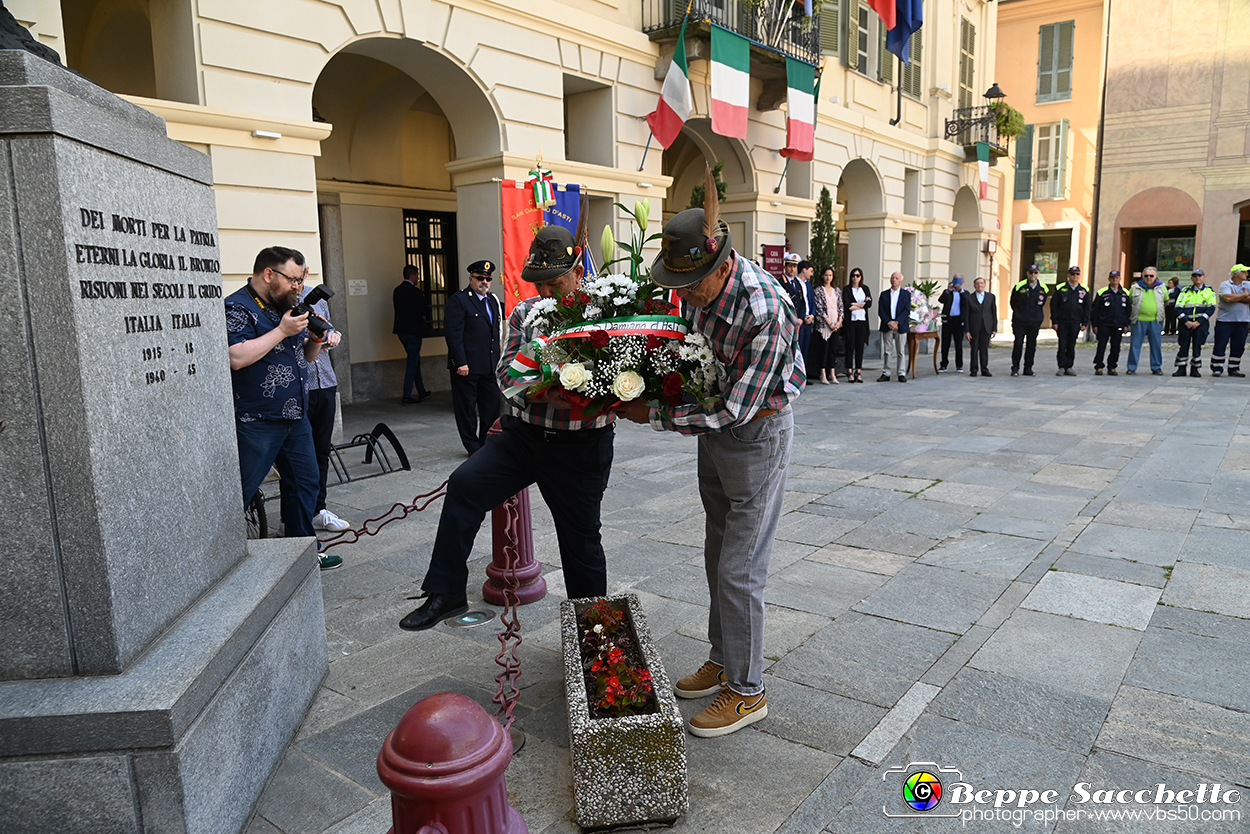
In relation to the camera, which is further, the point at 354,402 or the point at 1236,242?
the point at 1236,242

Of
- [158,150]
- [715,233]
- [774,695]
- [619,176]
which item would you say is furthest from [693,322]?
[619,176]

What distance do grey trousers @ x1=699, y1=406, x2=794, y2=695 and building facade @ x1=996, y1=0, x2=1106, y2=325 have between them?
27.8 meters

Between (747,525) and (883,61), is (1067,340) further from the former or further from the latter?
(747,525)

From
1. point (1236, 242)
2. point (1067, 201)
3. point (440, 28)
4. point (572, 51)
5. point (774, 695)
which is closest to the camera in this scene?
point (774, 695)

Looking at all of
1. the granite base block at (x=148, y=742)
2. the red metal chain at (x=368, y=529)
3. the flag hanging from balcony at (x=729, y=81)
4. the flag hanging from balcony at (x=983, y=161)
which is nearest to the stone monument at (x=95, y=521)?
the granite base block at (x=148, y=742)

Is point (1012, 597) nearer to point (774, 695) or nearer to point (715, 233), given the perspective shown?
point (774, 695)

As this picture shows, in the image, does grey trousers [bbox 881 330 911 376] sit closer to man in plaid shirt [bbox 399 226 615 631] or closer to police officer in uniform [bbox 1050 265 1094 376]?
police officer in uniform [bbox 1050 265 1094 376]

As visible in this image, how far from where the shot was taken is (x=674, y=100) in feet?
39.0

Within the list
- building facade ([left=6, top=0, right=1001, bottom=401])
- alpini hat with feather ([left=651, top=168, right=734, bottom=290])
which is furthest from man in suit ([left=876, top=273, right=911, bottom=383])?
alpini hat with feather ([left=651, top=168, right=734, bottom=290])

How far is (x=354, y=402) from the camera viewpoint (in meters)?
12.4

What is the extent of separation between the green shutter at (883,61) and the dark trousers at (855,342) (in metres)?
7.23

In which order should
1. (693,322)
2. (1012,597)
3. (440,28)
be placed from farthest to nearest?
(440,28) → (1012,597) → (693,322)

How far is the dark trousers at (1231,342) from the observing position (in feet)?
45.4

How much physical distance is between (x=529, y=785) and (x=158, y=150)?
2505 millimetres
